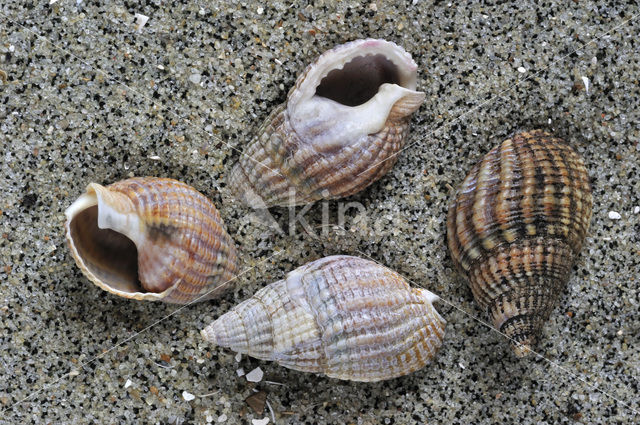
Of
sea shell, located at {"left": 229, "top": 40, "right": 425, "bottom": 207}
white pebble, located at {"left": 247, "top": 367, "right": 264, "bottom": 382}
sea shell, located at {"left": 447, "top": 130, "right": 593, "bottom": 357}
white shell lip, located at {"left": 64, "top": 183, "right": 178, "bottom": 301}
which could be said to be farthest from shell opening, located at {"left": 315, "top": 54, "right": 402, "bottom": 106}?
white pebble, located at {"left": 247, "top": 367, "right": 264, "bottom": 382}

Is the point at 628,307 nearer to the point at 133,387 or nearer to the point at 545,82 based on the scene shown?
the point at 545,82

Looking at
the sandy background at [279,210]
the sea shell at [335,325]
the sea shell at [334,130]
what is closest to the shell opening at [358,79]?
the sea shell at [334,130]

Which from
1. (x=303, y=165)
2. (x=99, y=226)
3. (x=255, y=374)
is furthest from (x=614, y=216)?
(x=99, y=226)

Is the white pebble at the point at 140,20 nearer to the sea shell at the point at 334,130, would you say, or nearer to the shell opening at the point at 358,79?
the sea shell at the point at 334,130

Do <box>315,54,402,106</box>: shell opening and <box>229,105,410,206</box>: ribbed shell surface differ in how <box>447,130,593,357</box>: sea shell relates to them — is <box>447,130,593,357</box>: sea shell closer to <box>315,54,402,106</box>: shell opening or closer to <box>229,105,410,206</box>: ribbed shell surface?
<box>229,105,410,206</box>: ribbed shell surface

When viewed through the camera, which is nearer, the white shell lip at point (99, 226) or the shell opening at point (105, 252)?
the white shell lip at point (99, 226)

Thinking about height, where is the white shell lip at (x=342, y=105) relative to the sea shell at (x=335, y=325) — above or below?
above
